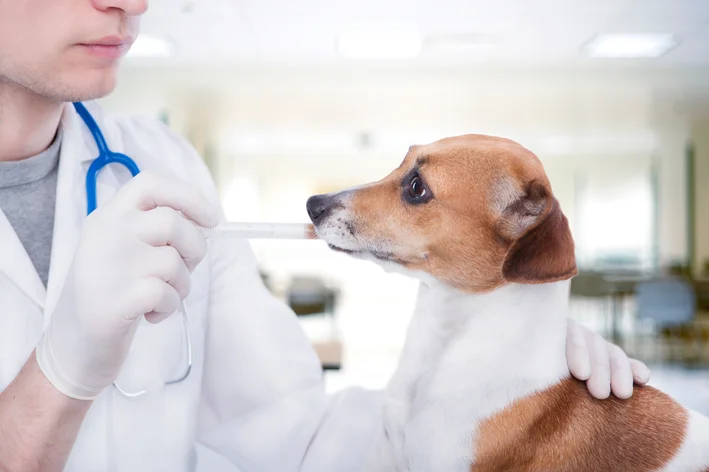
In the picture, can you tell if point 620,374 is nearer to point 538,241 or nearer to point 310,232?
point 538,241

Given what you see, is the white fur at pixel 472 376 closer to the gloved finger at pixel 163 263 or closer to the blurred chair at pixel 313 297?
the gloved finger at pixel 163 263

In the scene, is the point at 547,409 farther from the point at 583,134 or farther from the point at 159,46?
the point at 583,134

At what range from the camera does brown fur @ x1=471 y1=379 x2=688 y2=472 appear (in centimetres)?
59

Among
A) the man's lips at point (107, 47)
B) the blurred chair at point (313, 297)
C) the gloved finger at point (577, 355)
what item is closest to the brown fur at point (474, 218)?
the gloved finger at point (577, 355)

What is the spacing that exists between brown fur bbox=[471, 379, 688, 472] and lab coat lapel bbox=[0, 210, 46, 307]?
54 cm

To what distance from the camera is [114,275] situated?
561mm

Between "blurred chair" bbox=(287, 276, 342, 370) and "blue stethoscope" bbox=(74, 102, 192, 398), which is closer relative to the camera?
"blue stethoscope" bbox=(74, 102, 192, 398)

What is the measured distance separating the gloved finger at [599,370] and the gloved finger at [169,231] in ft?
1.52

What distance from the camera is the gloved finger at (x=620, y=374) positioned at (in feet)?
2.04

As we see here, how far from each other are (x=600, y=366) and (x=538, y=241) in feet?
0.60

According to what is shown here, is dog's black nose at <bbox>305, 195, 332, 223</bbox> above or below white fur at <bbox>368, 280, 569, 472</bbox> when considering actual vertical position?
above

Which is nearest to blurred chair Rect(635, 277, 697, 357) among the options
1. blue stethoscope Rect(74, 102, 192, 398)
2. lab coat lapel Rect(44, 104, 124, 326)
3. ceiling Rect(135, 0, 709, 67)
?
ceiling Rect(135, 0, 709, 67)

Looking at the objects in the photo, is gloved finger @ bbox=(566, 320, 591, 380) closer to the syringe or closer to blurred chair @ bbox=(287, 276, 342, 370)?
the syringe

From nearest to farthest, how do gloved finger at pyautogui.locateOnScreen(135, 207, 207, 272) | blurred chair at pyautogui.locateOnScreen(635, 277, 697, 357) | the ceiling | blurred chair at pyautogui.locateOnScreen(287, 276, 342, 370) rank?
gloved finger at pyautogui.locateOnScreen(135, 207, 207, 272) → the ceiling → blurred chair at pyautogui.locateOnScreen(287, 276, 342, 370) → blurred chair at pyautogui.locateOnScreen(635, 277, 697, 357)
